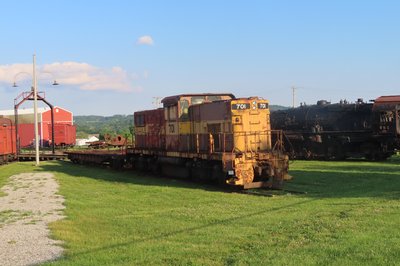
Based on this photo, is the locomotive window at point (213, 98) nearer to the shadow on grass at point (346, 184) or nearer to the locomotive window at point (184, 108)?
the locomotive window at point (184, 108)

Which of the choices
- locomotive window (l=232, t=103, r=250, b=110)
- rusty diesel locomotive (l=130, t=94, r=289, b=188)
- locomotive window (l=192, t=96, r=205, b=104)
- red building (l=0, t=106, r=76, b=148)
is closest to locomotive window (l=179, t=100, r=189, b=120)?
rusty diesel locomotive (l=130, t=94, r=289, b=188)

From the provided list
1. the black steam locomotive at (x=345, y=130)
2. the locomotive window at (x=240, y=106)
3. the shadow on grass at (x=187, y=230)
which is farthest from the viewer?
the black steam locomotive at (x=345, y=130)

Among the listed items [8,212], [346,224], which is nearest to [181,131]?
[8,212]

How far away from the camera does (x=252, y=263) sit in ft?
21.8

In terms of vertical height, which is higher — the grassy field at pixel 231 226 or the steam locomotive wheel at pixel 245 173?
the steam locomotive wheel at pixel 245 173

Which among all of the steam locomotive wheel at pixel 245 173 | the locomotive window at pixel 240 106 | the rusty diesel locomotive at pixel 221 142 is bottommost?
the steam locomotive wheel at pixel 245 173

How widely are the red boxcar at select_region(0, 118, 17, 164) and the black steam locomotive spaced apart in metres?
20.3

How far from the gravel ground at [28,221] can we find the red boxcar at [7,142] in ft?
51.5

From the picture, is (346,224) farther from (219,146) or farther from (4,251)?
(219,146)

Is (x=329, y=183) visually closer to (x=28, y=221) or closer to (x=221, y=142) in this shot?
(x=221, y=142)

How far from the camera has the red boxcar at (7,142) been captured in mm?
34000

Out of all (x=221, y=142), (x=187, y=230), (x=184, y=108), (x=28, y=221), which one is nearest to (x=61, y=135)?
(x=184, y=108)

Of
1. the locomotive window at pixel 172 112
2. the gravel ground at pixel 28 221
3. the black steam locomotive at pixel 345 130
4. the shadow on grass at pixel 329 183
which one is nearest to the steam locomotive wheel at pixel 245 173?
the shadow on grass at pixel 329 183

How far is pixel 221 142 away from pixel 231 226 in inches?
342
